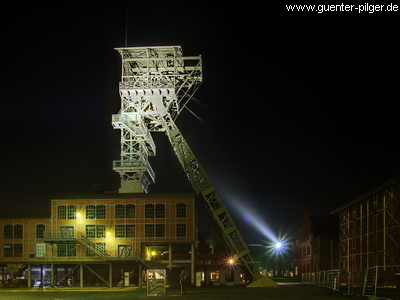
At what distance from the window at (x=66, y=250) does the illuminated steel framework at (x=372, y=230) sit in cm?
2549

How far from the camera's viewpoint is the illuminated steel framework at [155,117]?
6588 centimetres

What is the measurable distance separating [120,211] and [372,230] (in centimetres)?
2394

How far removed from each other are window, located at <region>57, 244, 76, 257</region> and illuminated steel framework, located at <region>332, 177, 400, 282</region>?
25490 mm

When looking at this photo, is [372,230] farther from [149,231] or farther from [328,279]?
[149,231]

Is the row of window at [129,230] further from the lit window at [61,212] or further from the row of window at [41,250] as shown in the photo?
the lit window at [61,212]

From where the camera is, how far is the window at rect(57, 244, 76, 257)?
62.0 metres

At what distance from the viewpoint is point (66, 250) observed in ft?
204

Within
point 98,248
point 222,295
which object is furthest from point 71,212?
point 222,295

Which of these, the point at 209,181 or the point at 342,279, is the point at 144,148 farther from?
the point at 342,279

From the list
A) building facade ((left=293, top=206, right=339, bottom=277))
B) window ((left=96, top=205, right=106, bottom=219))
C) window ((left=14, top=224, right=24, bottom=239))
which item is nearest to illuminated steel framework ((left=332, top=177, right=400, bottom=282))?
building facade ((left=293, top=206, right=339, bottom=277))

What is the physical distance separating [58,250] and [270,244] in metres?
84.5

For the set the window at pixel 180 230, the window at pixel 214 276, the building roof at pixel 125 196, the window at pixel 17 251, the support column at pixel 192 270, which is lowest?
the window at pixel 214 276

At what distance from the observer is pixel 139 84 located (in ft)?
220

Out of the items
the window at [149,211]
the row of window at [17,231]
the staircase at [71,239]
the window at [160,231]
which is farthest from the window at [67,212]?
the window at [160,231]
